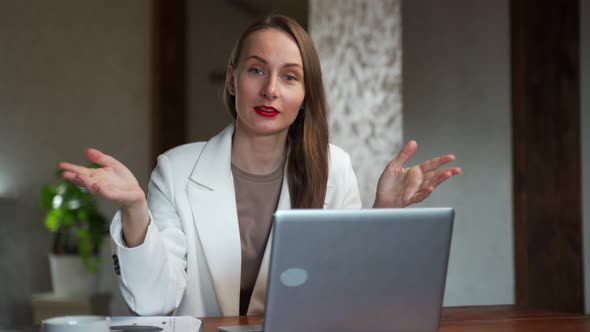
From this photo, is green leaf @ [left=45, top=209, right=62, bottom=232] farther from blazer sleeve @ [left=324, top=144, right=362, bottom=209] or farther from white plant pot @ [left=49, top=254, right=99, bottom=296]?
blazer sleeve @ [left=324, top=144, right=362, bottom=209]

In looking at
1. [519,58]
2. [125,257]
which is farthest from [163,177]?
[519,58]

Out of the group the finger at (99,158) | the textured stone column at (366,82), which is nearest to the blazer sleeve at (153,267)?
the finger at (99,158)

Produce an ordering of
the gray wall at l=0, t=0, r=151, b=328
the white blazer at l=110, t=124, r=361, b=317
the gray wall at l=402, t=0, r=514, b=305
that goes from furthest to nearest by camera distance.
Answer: the gray wall at l=0, t=0, r=151, b=328, the gray wall at l=402, t=0, r=514, b=305, the white blazer at l=110, t=124, r=361, b=317

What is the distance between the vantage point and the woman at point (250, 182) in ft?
5.57

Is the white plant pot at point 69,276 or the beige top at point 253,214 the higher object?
the beige top at point 253,214

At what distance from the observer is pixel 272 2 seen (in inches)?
258

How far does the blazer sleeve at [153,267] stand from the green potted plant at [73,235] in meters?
3.02

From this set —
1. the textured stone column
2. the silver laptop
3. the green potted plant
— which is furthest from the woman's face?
the green potted plant

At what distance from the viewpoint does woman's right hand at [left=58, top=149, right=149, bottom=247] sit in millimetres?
1295

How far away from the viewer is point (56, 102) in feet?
15.9

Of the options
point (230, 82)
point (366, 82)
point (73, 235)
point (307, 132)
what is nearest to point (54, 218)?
point (73, 235)

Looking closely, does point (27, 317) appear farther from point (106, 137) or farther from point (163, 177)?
point (163, 177)

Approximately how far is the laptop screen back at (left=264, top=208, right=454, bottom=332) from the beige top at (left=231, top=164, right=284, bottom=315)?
748 mm

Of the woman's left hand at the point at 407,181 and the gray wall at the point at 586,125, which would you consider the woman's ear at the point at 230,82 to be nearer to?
the woman's left hand at the point at 407,181
